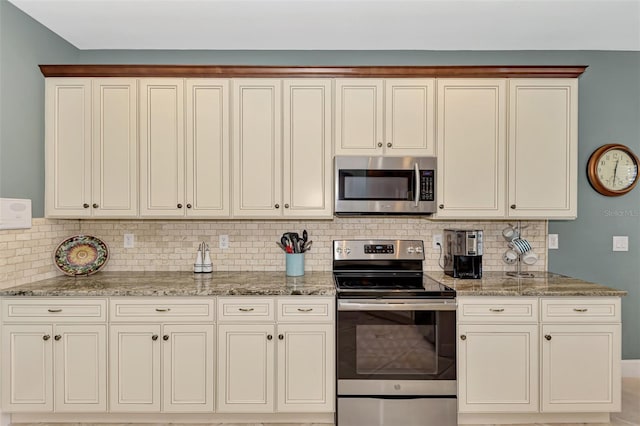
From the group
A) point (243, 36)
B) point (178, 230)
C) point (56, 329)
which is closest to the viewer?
point (56, 329)

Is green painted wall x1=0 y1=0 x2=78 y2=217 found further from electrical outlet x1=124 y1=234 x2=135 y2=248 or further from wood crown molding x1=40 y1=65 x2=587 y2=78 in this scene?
electrical outlet x1=124 y1=234 x2=135 y2=248

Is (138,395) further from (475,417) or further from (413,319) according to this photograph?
(475,417)

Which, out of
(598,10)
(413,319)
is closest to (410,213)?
(413,319)

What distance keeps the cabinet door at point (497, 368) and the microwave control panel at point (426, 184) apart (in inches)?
34.9

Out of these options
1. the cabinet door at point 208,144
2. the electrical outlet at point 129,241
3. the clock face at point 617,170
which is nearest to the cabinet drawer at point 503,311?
the clock face at point 617,170

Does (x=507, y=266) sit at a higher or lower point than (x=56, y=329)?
higher

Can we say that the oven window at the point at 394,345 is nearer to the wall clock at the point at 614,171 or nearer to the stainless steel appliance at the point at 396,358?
the stainless steel appliance at the point at 396,358

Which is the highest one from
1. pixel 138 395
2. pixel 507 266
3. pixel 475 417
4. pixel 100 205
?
pixel 100 205

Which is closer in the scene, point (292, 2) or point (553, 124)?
point (292, 2)

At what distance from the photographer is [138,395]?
7.82ft

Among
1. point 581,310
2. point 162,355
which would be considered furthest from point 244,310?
point 581,310

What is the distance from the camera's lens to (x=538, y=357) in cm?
239

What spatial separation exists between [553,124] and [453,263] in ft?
3.98

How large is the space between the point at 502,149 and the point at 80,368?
3.17 m
